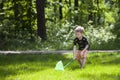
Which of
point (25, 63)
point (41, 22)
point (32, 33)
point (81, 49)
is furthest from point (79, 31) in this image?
point (32, 33)

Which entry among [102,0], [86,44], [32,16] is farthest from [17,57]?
[102,0]

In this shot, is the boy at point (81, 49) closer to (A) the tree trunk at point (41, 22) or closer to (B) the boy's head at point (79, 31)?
(B) the boy's head at point (79, 31)

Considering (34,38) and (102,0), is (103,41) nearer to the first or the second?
(34,38)

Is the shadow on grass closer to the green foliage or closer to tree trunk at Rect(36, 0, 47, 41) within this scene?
the green foliage

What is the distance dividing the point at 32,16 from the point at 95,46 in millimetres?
8150

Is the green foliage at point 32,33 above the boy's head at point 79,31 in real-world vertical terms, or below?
below

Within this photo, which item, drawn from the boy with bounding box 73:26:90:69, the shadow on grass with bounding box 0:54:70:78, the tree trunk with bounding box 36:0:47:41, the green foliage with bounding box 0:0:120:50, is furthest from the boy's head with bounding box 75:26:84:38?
the tree trunk with bounding box 36:0:47:41

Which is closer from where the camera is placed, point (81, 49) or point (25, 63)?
point (81, 49)

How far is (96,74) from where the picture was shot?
10156 mm

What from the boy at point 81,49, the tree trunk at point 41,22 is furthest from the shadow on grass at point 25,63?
the tree trunk at point 41,22

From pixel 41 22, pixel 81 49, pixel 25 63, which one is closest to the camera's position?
pixel 81 49

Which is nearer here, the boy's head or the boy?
the boy's head

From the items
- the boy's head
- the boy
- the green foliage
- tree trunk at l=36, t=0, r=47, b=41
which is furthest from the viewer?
tree trunk at l=36, t=0, r=47, b=41

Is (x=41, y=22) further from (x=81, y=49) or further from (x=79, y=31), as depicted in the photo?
(x=79, y=31)
